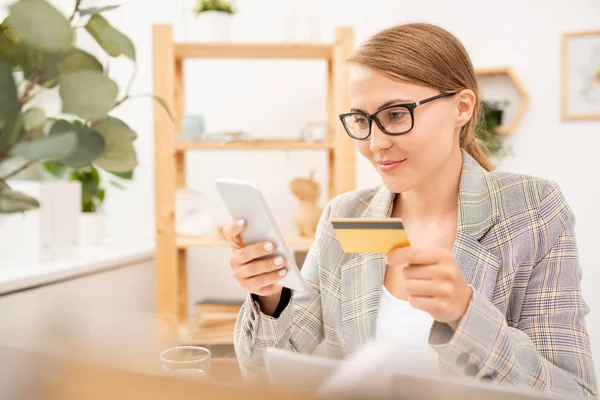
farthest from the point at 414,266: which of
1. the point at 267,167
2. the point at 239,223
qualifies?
the point at 267,167

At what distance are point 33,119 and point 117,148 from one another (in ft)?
0.19

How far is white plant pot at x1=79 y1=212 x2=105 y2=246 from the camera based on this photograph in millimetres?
2059

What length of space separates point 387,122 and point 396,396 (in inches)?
32.4

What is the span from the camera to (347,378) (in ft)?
0.97

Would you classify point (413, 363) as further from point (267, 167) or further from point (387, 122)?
point (267, 167)

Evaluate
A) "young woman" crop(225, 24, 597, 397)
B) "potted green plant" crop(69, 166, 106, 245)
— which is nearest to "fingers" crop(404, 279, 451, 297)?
"young woman" crop(225, 24, 597, 397)

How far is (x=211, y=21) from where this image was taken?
2.35 m

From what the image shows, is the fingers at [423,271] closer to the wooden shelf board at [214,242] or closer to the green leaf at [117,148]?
the green leaf at [117,148]

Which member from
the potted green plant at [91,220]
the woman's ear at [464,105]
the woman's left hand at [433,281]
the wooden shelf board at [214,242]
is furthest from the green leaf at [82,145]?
the wooden shelf board at [214,242]

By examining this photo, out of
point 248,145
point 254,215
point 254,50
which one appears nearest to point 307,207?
point 248,145

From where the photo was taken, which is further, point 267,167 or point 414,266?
point 267,167

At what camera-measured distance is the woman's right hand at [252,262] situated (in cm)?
85

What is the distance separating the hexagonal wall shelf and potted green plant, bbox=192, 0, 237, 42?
46.1 inches

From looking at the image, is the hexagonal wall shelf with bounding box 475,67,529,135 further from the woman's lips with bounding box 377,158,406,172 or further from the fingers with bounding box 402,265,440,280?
the fingers with bounding box 402,265,440,280
